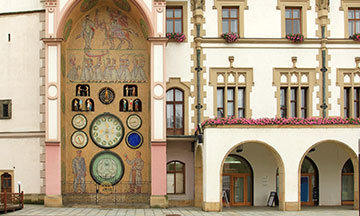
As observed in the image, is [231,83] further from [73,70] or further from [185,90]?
[73,70]

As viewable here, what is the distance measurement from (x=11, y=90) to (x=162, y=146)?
820 cm

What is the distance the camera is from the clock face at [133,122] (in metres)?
27.5

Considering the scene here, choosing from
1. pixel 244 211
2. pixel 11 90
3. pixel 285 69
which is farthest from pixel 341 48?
pixel 11 90

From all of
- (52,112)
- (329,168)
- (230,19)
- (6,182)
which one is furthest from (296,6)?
(6,182)

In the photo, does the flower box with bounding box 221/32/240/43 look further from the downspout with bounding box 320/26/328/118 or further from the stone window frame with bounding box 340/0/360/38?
the stone window frame with bounding box 340/0/360/38

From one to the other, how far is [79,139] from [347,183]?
14141 mm

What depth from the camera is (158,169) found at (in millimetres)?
25859

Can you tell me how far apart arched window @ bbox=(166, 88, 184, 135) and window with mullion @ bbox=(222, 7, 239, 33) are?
409cm

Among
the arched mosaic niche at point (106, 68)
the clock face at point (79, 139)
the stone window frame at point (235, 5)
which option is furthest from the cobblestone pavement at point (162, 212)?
the stone window frame at point (235, 5)

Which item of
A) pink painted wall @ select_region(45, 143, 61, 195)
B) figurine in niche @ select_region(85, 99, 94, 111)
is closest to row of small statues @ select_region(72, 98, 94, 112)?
figurine in niche @ select_region(85, 99, 94, 111)

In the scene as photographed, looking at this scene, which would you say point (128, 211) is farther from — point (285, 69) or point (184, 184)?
point (285, 69)

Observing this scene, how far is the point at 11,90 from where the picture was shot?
1075 inches

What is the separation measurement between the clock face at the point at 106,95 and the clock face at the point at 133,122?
130cm

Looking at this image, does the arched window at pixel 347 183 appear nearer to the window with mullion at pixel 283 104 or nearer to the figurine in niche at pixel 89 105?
the window with mullion at pixel 283 104
